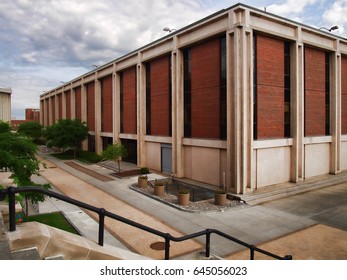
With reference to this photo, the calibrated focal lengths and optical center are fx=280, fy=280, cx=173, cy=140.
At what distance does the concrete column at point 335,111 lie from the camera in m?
28.8

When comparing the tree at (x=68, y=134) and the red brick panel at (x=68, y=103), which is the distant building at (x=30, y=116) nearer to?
the red brick panel at (x=68, y=103)

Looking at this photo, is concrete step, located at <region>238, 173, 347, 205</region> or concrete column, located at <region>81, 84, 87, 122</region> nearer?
concrete step, located at <region>238, 173, 347, 205</region>

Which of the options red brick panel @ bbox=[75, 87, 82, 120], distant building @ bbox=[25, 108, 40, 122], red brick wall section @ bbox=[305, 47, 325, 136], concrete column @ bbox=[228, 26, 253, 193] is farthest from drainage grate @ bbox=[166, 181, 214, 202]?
distant building @ bbox=[25, 108, 40, 122]

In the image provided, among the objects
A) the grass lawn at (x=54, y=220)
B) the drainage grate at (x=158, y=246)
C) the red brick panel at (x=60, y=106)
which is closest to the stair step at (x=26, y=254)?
the drainage grate at (x=158, y=246)

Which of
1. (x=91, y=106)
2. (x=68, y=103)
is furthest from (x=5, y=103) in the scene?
(x=91, y=106)

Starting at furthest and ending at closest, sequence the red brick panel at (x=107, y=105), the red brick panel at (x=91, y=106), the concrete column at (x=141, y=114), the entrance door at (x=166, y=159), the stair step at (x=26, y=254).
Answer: the red brick panel at (x=91, y=106), the red brick panel at (x=107, y=105), the concrete column at (x=141, y=114), the entrance door at (x=166, y=159), the stair step at (x=26, y=254)

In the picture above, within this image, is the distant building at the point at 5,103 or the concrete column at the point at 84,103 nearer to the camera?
the concrete column at the point at 84,103

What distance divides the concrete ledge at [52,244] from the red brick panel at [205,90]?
1920 cm

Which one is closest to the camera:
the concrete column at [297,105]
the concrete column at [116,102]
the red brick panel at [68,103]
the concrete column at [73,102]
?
the concrete column at [297,105]

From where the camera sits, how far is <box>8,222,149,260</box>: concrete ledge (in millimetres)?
4657

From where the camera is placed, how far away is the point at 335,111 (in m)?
28.9

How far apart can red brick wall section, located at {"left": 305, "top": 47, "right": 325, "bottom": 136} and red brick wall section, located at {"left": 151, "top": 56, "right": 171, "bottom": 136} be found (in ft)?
45.4

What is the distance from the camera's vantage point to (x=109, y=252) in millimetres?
5562

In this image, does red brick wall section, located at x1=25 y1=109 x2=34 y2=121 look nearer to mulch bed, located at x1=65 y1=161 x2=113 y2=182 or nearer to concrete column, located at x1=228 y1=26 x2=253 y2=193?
mulch bed, located at x1=65 y1=161 x2=113 y2=182
